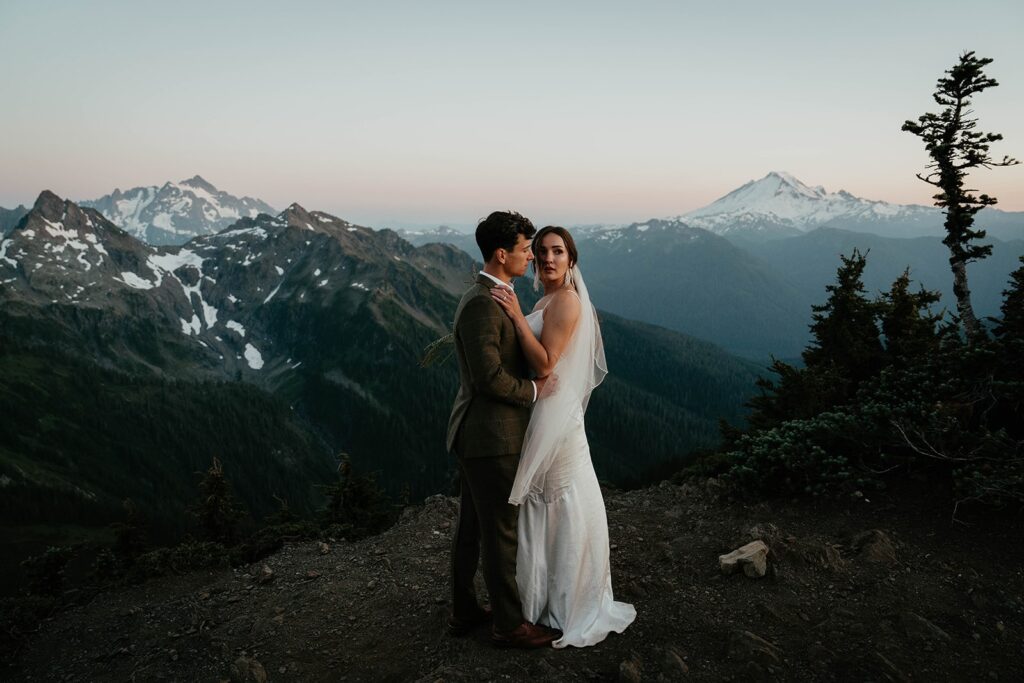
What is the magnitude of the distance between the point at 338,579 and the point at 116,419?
484 feet

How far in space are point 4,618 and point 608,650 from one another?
9.73m

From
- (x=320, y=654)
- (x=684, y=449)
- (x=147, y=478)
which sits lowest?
(x=684, y=449)

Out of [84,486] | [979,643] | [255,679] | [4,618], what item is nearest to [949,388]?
[979,643]

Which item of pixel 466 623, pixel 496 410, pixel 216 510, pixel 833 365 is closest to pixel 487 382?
pixel 496 410

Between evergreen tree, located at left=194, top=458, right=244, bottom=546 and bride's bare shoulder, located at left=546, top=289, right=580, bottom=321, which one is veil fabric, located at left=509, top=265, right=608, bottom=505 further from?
evergreen tree, located at left=194, top=458, right=244, bottom=546

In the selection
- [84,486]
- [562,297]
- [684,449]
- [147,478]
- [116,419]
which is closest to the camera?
[562,297]

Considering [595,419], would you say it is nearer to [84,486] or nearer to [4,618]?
[84,486]

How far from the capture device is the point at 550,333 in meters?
5.00

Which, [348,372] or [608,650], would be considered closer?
[608,650]

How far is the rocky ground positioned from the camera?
16.7ft

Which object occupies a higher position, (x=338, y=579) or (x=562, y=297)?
(x=562, y=297)

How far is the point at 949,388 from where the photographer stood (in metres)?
8.70

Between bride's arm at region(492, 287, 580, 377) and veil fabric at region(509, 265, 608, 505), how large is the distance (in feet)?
0.74

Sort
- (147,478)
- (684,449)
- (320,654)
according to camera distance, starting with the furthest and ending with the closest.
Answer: (684,449) < (147,478) < (320,654)
